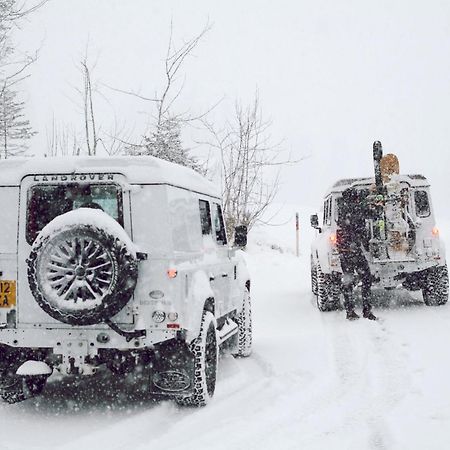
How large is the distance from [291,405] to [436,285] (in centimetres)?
597

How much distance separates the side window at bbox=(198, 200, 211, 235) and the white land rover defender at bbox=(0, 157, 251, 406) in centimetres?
78

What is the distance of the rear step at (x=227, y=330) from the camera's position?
5.86 m

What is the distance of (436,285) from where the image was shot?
10070 mm

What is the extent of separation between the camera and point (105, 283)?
4324mm

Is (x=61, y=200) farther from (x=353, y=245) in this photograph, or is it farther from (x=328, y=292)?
(x=328, y=292)

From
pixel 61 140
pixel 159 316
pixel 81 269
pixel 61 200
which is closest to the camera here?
pixel 81 269

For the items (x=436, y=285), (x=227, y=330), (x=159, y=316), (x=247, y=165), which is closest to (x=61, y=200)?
(x=159, y=316)

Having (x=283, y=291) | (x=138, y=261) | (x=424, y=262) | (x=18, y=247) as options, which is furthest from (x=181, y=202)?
(x=283, y=291)

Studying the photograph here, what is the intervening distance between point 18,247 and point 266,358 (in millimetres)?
3409

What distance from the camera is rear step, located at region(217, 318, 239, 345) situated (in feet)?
19.2

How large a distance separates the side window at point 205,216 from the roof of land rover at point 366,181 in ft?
15.3

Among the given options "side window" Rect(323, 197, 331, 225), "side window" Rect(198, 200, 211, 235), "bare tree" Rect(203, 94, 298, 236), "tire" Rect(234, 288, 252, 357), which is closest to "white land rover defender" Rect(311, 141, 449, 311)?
"side window" Rect(323, 197, 331, 225)

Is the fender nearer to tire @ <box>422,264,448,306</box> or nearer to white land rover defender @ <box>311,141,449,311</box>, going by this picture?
white land rover defender @ <box>311,141,449,311</box>

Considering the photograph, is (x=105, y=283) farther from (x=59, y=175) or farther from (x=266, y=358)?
(x=266, y=358)
